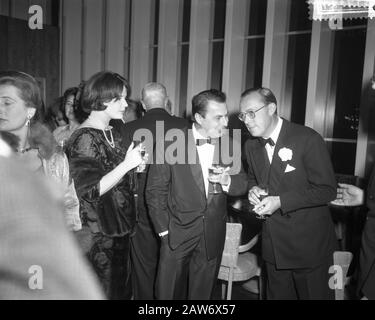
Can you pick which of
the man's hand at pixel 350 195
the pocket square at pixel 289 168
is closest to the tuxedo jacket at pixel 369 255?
the man's hand at pixel 350 195

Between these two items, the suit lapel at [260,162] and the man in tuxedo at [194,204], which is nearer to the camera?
the suit lapel at [260,162]

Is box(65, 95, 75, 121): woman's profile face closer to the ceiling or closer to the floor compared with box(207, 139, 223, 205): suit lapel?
closer to the ceiling

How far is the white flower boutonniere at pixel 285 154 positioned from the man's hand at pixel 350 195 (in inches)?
17.7

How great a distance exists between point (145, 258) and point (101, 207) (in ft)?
4.26

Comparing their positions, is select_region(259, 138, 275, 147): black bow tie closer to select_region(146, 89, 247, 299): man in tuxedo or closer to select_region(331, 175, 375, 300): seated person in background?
select_region(146, 89, 247, 299): man in tuxedo

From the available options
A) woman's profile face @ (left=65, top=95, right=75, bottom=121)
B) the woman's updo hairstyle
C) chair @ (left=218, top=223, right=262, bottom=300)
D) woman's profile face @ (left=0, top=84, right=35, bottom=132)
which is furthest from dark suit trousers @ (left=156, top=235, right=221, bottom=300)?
woman's profile face @ (left=65, top=95, right=75, bottom=121)

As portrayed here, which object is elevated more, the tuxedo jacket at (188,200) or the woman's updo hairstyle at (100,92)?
the woman's updo hairstyle at (100,92)

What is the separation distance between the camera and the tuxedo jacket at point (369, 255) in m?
2.16

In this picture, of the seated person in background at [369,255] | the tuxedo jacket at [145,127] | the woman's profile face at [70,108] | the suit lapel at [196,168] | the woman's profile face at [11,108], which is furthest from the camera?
the woman's profile face at [70,108]

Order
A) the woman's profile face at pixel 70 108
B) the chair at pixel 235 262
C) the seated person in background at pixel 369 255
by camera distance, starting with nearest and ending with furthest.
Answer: the seated person in background at pixel 369 255, the chair at pixel 235 262, the woman's profile face at pixel 70 108

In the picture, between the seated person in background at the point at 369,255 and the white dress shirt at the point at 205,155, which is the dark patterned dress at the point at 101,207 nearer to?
the white dress shirt at the point at 205,155

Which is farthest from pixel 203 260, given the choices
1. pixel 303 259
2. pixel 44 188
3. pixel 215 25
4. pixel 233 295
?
pixel 215 25

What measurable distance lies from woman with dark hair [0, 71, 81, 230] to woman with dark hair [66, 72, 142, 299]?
14.9 inches

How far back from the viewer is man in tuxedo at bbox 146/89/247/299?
2.61 meters
